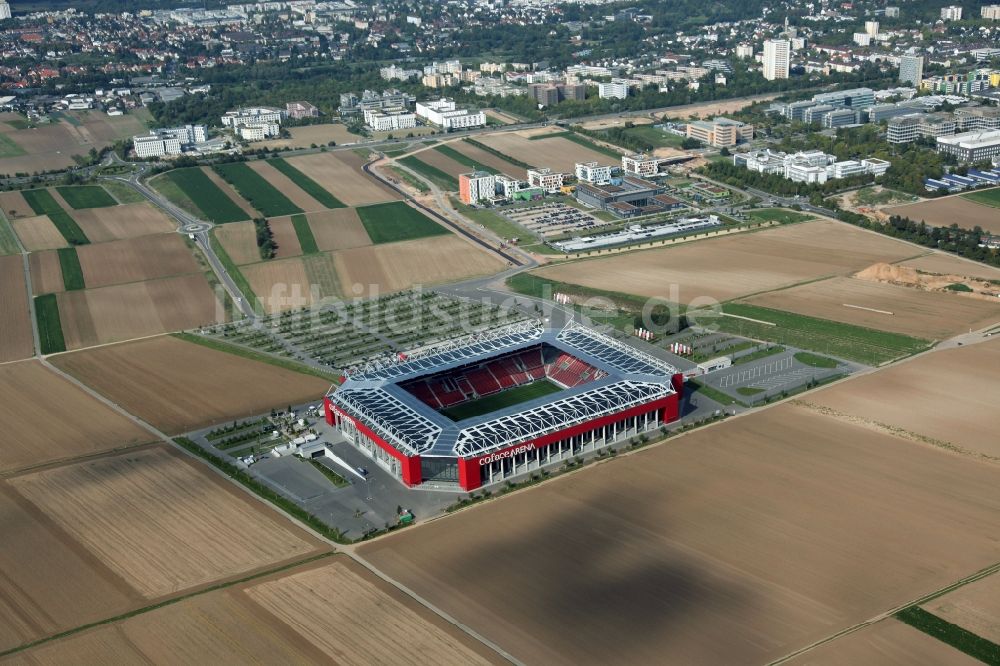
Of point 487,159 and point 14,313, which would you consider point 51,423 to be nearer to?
point 14,313

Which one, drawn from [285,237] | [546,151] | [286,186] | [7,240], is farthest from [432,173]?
[7,240]

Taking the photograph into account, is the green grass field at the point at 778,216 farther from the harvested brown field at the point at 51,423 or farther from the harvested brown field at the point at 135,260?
the harvested brown field at the point at 51,423

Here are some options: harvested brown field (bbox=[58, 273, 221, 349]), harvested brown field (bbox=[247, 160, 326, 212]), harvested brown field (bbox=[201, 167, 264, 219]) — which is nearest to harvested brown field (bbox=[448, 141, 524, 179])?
harvested brown field (bbox=[247, 160, 326, 212])

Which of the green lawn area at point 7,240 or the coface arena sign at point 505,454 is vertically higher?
the green lawn area at point 7,240

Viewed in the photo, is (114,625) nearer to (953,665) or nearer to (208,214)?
(953,665)

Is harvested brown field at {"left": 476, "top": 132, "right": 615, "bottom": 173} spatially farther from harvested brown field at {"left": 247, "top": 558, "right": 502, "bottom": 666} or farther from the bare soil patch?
harvested brown field at {"left": 247, "top": 558, "right": 502, "bottom": 666}

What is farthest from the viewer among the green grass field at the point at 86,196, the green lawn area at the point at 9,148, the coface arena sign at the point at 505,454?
the green lawn area at the point at 9,148

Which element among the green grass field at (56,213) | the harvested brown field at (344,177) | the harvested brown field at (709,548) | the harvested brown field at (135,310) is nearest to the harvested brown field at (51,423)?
the harvested brown field at (135,310)

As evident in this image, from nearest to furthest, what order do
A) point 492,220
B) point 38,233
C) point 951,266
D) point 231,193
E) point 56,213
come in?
1. point 951,266
2. point 38,233
3. point 492,220
4. point 56,213
5. point 231,193
